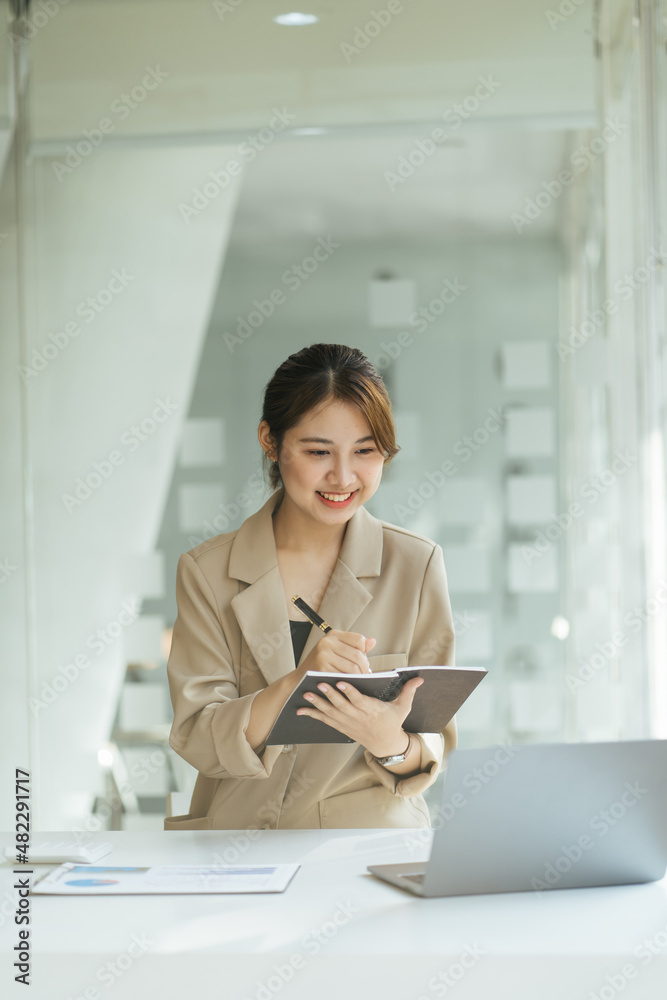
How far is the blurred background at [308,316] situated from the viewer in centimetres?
340

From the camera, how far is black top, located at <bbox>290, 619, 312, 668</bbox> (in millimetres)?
1768

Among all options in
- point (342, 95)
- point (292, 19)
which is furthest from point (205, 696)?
point (292, 19)

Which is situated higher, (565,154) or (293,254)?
(565,154)

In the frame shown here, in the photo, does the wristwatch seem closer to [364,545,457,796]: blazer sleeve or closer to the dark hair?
[364,545,457,796]: blazer sleeve

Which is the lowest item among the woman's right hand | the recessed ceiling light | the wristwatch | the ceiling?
the wristwatch

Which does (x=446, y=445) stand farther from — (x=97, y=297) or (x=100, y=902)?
(x=100, y=902)

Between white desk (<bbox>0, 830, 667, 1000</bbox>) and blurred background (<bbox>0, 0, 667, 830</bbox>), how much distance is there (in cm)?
235

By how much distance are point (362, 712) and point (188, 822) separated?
47 centimetres

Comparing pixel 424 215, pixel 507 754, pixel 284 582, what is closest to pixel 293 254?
pixel 424 215

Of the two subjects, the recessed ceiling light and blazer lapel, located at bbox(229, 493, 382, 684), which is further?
the recessed ceiling light

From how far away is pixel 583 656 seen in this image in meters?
3.39

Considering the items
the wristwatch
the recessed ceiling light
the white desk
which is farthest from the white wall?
the white desk

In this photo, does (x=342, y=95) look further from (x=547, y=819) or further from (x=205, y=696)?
(x=547, y=819)

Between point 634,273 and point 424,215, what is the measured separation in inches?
30.4
